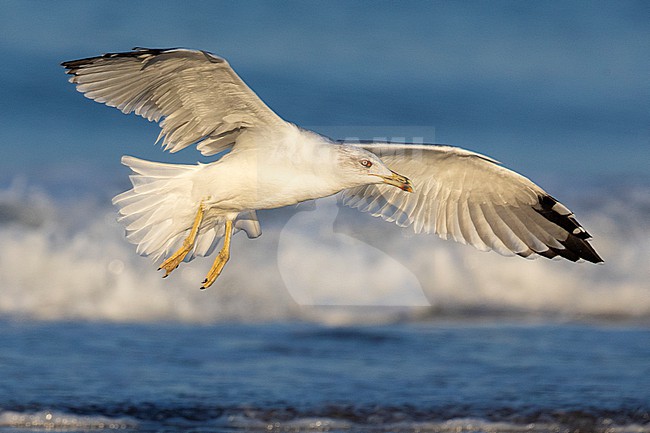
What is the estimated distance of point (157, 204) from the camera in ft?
19.8

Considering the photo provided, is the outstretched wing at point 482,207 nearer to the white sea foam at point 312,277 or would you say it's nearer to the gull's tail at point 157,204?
the gull's tail at point 157,204

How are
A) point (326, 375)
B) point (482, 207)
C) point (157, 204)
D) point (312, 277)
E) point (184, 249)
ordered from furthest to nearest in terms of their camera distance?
point (312, 277)
point (326, 375)
point (482, 207)
point (157, 204)
point (184, 249)

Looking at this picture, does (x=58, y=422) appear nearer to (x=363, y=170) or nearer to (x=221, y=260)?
(x=221, y=260)

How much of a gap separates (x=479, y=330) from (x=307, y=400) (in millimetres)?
2280

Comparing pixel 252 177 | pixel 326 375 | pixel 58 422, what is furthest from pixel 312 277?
pixel 252 177

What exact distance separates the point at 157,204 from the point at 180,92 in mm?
629

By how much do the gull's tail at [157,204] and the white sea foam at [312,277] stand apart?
3.61m

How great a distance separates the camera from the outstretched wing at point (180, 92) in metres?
5.43

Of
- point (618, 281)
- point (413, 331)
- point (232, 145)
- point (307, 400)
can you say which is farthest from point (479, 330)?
point (232, 145)

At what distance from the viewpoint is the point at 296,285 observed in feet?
34.2

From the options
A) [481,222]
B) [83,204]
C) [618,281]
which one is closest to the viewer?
[481,222]

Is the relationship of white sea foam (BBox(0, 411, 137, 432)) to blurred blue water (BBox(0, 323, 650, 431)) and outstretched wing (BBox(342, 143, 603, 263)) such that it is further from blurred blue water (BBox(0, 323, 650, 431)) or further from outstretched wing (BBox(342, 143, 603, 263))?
outstretched wing (BBox(342, 143, 603, 263))

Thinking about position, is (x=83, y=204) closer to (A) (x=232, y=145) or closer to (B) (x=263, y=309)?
(B) (x=263, y=309)

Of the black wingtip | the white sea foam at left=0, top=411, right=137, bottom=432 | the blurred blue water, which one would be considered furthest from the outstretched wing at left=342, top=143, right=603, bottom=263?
the white sea foam at left=0, top=411, right=137, bottom=432
